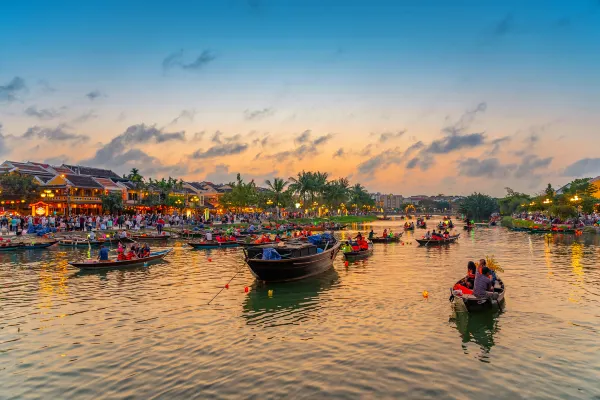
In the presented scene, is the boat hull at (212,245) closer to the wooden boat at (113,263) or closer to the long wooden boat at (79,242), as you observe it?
the long wooden boat at (79,242)

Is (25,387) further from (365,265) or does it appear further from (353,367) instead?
(365,265)

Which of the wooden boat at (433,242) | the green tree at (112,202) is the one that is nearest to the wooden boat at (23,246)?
the green tree at (112,202)

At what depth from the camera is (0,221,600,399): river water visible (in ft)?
38.4

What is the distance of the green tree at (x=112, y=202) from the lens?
8369 cm

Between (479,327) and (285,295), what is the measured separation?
1062 centimetres

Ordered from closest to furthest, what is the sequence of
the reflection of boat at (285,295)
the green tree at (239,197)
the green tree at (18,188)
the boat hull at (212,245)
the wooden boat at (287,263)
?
the reflection of boat at (285,295)
the wooden boat at (287,263)
the boat hull at (212,245)
the green tree at (18,188)
the green tree at (239,197)

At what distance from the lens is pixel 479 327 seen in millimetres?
16828

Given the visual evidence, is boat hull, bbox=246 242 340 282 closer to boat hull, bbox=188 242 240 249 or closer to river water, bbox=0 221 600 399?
river water, bbox=0 221 600 399

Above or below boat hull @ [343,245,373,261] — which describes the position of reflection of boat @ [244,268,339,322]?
below

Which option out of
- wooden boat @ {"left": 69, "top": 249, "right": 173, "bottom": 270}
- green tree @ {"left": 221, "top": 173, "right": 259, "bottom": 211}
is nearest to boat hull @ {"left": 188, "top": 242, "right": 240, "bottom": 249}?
wooden boat @ {"left": 69, "top": 249, "right": 173, "bottom": 270}

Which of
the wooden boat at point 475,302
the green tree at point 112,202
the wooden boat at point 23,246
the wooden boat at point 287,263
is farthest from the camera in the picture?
the green tree at point 112,202

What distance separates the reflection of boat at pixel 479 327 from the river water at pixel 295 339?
8 cm

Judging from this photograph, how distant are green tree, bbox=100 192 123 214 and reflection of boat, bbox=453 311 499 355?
261ft

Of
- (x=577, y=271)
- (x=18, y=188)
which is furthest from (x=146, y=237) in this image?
(x=577, y=271)
